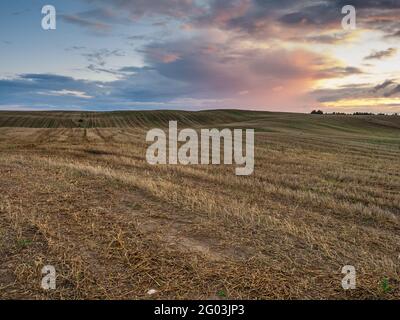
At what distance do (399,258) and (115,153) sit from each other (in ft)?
56.5

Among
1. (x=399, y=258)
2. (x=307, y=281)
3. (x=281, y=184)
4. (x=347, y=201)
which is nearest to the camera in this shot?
(x=307, y=281)

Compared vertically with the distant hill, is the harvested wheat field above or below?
below

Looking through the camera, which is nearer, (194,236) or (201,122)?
(194,236)

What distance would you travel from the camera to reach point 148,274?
5477 mm

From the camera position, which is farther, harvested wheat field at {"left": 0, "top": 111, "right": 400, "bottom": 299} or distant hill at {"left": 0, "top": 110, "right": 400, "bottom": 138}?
distant hill at {"left": 0, "top": 110, "right": 400, "bottom": 138}

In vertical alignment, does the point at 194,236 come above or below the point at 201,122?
below

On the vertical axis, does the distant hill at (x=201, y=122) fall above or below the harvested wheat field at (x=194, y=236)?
above

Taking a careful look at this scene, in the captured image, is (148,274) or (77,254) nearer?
(148,274)

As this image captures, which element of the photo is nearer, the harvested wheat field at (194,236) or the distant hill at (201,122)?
the harvested wheat field at (194,236)

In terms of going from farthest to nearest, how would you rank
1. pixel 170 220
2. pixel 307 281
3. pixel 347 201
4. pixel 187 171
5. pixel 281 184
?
pixel 187 171
pixel 281 184
pixel 347 201
pixel 170 220
pixel 307 281

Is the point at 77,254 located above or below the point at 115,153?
below
